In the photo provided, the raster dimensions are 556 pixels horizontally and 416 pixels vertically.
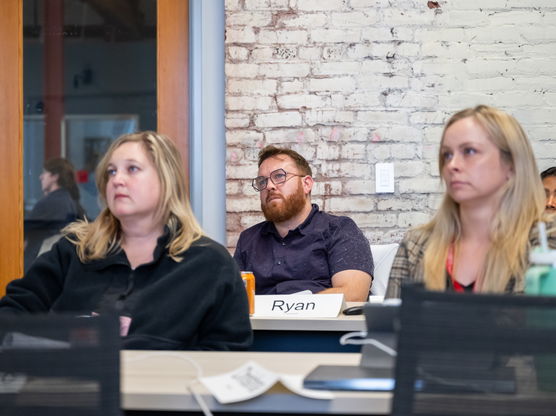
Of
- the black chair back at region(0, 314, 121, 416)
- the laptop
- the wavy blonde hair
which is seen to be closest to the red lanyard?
the laptop

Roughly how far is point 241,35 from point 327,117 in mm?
537

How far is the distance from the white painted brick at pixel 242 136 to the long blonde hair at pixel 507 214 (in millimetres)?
1705

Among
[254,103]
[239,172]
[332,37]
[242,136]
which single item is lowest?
[239,172]

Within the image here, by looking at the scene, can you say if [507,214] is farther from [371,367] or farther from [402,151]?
[402,151]

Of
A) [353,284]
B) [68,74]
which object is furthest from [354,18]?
[68,74]

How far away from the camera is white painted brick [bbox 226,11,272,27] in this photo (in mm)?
3650

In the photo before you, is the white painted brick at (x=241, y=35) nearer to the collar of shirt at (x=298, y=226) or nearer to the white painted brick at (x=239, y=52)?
the white painted brick at (x=239, y=52)

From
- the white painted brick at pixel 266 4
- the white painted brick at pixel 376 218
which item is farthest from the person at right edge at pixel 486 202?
the white painted brick at pixel 266 4

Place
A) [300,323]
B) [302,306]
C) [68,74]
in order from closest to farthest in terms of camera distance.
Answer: [300,323] → [302,306] → [68,74]

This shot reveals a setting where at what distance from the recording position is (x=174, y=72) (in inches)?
153

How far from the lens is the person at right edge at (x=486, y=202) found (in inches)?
76.0

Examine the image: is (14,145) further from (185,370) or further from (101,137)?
(185,370)

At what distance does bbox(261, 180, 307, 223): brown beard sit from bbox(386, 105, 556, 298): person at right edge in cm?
141

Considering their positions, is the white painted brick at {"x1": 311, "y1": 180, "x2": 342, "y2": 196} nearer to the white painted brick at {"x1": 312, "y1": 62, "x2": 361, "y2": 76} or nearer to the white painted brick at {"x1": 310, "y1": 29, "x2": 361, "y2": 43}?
the white painted brick at {"x1": 312, "y1": 62, "x2": 361, "y2": 76}
